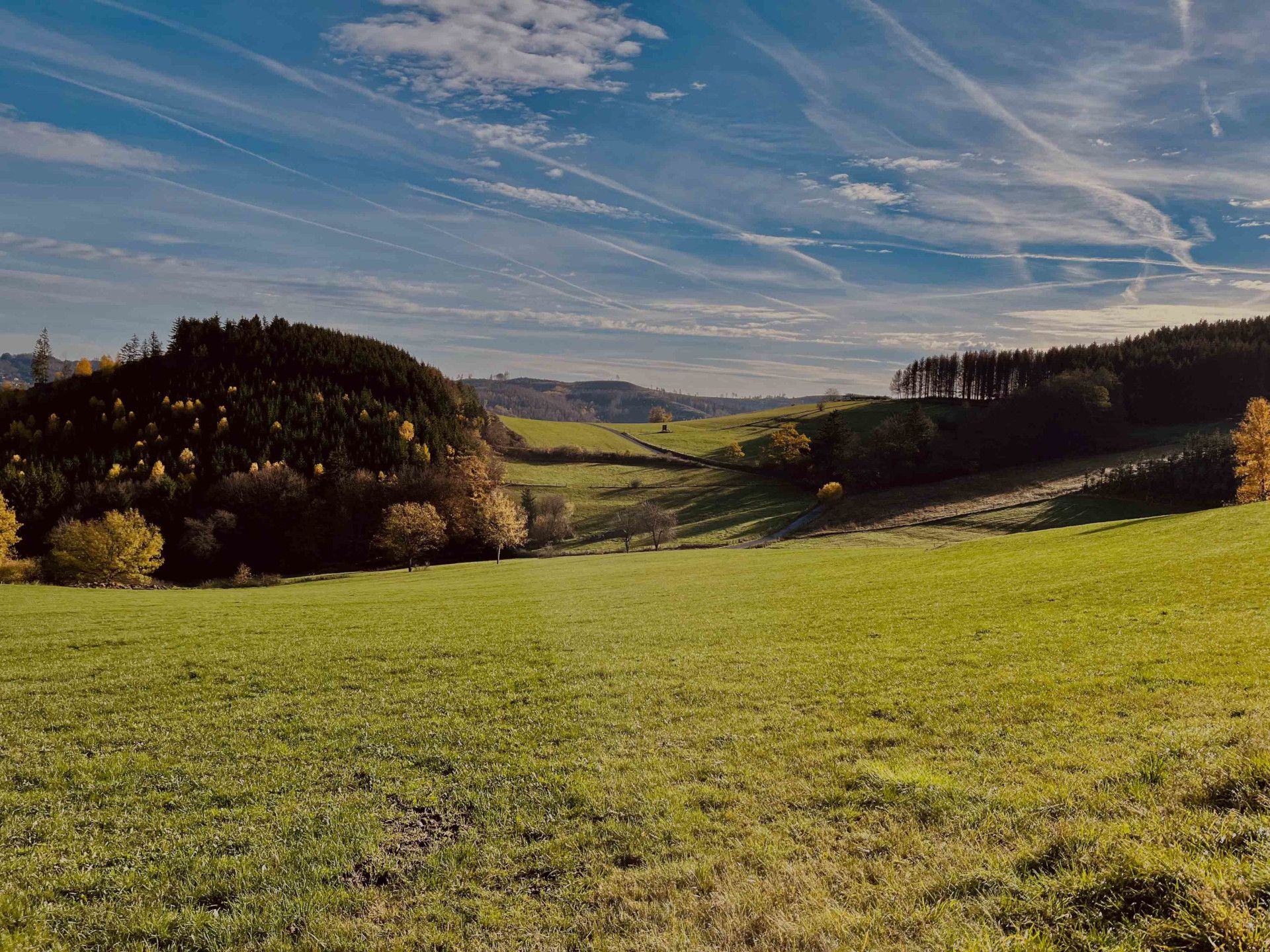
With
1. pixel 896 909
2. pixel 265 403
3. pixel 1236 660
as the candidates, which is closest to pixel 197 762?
pixel 896 909

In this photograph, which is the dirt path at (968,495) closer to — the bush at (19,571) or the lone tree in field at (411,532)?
the lone tree in field at (411,532)

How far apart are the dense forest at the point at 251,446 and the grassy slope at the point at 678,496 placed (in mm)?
16134

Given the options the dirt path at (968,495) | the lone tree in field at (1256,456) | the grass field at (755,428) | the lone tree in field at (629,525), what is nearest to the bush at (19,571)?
the lone tree in field at (629,525)

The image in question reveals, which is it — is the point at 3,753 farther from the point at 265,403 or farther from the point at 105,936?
the point at 265,403

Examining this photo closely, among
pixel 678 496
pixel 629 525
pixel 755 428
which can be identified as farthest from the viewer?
pixel 755 428

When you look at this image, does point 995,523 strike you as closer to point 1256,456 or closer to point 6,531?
point 1256,456

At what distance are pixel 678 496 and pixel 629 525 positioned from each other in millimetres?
23848

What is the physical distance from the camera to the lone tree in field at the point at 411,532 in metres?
75.2

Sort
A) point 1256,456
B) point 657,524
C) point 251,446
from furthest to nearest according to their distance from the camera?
point 251,446 < point 657,524 < point 1256,456

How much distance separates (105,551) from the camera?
75.4 meters

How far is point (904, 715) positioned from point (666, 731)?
5073 mm

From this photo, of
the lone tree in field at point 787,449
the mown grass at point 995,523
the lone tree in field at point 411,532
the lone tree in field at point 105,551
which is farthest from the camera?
the lone tree in field at point 787,449

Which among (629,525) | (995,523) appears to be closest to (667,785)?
(995,523)

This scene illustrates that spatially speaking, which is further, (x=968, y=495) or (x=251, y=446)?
(x=251, y=446)
